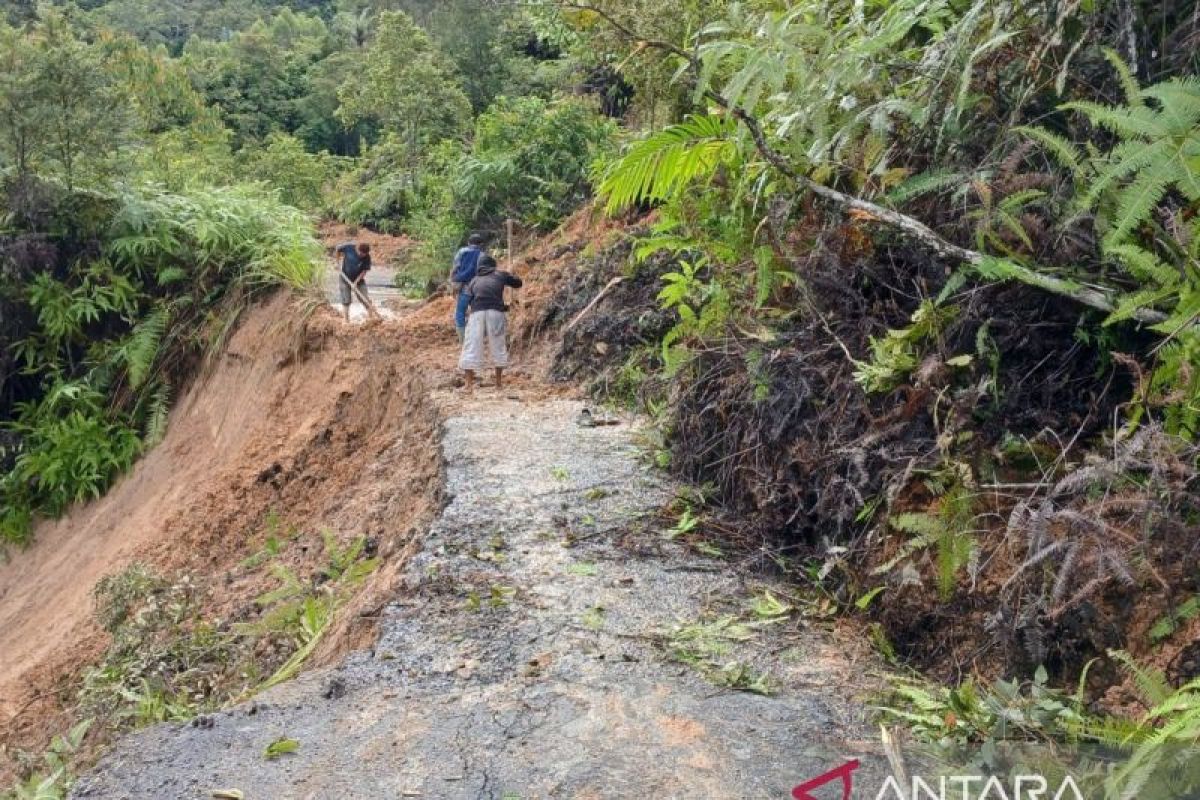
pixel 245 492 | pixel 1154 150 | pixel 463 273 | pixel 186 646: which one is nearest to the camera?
pixel 1154 150

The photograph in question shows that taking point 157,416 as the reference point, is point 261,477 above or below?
below

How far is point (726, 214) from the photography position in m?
6.16

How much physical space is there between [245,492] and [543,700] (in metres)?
6.80

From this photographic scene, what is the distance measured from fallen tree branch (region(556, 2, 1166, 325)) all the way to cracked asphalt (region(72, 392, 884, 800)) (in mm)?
1735

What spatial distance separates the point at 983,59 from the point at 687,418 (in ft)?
8.70

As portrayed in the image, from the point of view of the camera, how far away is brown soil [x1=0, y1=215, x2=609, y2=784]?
308 inches

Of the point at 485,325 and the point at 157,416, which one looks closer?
the point at 485,325

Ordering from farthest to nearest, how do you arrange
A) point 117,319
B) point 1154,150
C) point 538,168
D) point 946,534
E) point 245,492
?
point 538,168 < point 117,319 < point 245,492 < point 946,534 < point 1154,150

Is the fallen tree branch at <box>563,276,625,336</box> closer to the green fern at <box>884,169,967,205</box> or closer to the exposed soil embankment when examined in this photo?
the exposed soil embankment

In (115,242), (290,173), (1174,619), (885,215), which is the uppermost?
(290,173)

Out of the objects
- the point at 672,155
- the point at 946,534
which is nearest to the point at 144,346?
the point at 672,155

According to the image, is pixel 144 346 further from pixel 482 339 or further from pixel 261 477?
pixel 482 339

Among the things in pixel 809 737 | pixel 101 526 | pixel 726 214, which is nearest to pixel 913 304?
pixel 726 214

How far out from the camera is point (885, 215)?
4766 mm
